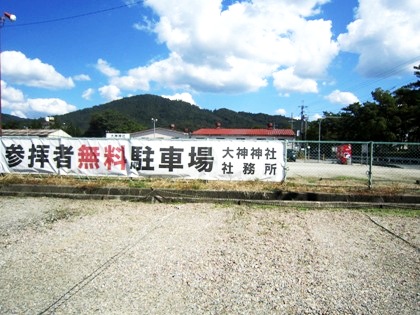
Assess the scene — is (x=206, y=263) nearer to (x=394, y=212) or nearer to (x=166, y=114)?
(x=394, y=212)

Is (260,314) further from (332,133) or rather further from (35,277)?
(332,133)

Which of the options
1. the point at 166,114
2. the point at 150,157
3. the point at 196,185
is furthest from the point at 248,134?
the point at 166,114

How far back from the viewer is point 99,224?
6.11m

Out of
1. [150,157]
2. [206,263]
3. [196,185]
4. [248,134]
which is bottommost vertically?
[206,263]

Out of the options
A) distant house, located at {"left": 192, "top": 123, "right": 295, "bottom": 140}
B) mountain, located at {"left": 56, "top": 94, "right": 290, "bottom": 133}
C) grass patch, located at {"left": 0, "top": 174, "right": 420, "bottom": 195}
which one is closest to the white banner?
grass patch, located at {"left": 0, "top": 174, "right": 420, "bottom": 195}

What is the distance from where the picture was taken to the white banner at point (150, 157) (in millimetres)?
9625

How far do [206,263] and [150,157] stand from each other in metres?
6.14

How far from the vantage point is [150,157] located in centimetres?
990

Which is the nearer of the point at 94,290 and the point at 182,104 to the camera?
the point at 94,290

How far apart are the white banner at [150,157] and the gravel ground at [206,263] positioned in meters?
2.87

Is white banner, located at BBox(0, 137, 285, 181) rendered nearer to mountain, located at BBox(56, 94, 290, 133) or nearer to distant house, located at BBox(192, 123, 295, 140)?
distant house, located at BBox(192, 123, 295, 140)

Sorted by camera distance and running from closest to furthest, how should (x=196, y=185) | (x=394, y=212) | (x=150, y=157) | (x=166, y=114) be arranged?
(x=394, y=212), (x=196, y=185), (x=150, y=157), (x=166, y=114)

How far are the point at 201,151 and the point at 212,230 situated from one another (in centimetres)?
425

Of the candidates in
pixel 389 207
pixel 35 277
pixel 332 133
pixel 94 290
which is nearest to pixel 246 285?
pixel 94 290
